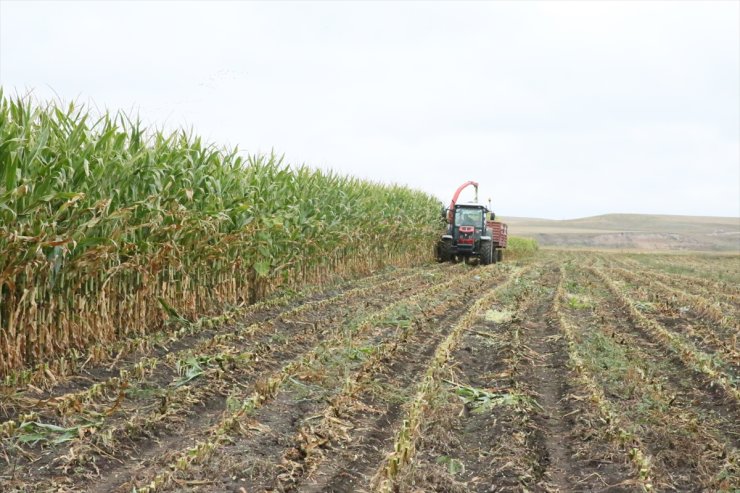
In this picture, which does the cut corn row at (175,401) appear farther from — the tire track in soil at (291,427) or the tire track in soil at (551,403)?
the tire track in soil at (551,403)

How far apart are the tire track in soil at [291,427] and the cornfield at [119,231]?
2.50 metres

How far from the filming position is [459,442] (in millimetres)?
5148

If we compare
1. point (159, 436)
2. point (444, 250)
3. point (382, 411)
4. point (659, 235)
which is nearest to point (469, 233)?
point (444, 250)

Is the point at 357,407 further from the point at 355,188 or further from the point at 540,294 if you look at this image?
the point at 355,188

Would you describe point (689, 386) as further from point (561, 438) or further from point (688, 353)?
point (561, 438)

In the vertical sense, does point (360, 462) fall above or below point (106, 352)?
below

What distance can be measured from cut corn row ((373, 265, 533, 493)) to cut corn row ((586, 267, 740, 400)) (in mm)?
2687

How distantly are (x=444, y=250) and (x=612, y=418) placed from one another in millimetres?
19446

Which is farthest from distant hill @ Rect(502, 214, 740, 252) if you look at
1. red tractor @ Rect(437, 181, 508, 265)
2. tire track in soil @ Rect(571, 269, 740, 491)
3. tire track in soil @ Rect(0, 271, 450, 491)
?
tire track in soil @ Rect(0, 271, 450, 491)

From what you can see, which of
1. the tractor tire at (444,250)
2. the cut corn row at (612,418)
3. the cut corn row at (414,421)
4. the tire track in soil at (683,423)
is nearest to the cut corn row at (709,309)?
the tire track in soil at (683,423)

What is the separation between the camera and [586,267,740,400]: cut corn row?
6.87m

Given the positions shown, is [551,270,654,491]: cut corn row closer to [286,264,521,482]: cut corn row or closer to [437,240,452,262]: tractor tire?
[286,264,521,482]: cut corn row

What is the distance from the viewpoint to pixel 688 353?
316 inches

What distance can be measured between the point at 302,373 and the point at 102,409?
6.19 feet
